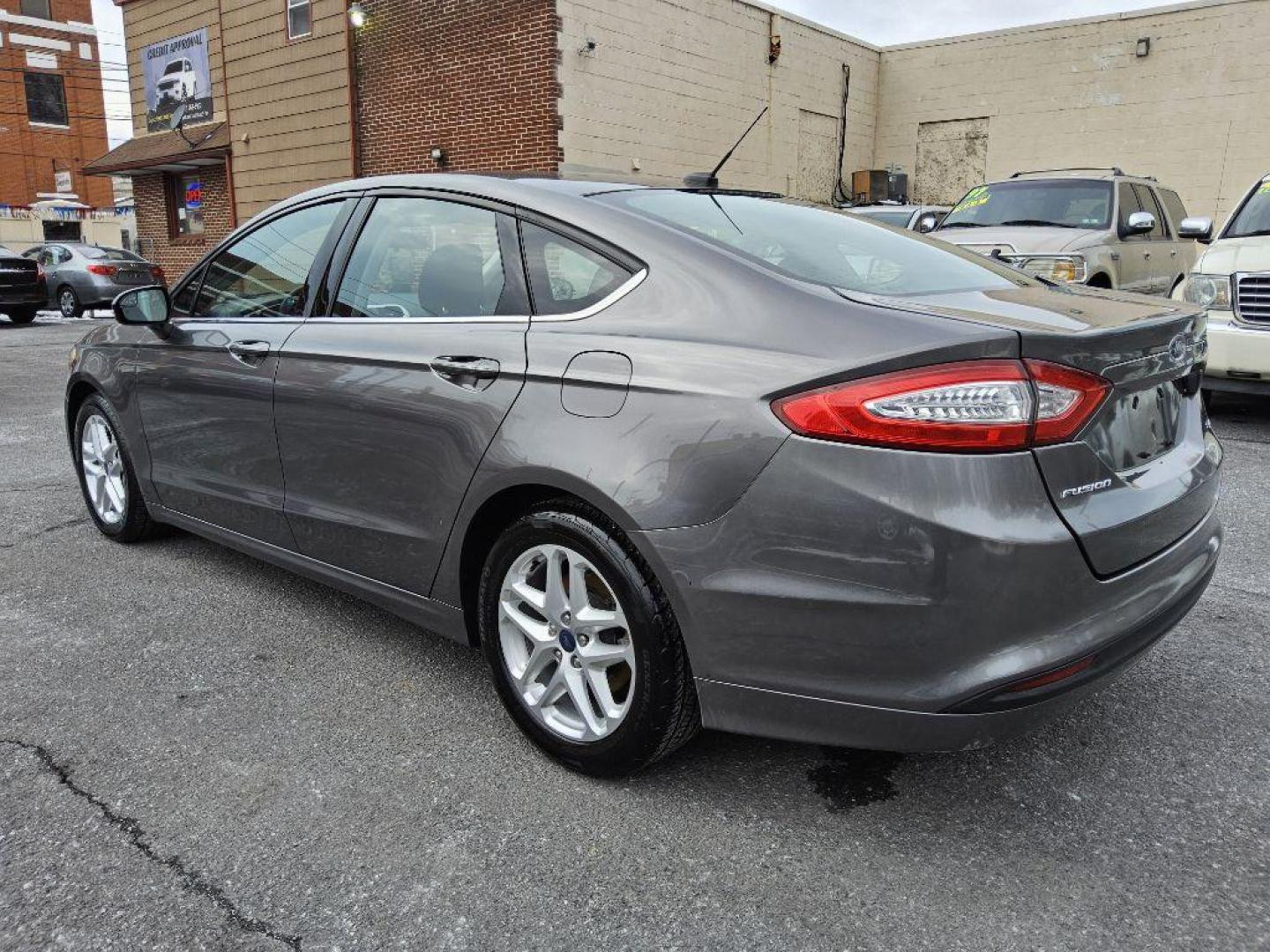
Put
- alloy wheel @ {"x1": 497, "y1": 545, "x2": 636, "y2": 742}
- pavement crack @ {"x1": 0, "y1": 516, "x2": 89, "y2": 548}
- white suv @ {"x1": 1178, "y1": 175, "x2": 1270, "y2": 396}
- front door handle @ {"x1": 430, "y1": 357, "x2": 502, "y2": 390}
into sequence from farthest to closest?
white suv @ {"x1": 1178, "y1": 175, "x2": 1270, "y2": 396}, pavement crack @ {"x1": 0, "y1": 516, "x2": 89, "y2": 548}, front door handle @ {"x1": 430, "y1": 357, "x2": 502, "y2": 390}, alloy wheel @ {"x1": 497, "y1": 545, "x2": 636, "y2": 742}

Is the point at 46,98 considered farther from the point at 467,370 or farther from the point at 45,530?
the point at 467,370

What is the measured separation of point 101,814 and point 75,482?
158 inches

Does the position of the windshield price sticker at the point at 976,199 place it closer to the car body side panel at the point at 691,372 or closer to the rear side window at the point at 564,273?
the rear side window at the point at 564,273

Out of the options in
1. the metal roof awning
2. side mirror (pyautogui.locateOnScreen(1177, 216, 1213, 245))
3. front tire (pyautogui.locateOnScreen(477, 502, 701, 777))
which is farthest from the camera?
the metal roof awning

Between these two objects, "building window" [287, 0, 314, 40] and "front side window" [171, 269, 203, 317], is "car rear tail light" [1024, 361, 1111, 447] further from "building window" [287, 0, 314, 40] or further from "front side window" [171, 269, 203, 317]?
"building window" [287, 0, 314, 40]

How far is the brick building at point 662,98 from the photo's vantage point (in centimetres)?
1448

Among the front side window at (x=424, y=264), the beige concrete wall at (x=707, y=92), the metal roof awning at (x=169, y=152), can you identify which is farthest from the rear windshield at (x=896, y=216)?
the metal roof awning at (x=169, y=152)

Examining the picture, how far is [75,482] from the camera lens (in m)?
5.77

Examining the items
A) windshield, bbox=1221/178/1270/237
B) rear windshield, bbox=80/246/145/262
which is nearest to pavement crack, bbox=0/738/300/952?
windshield, bbox=1221/178/1270/237

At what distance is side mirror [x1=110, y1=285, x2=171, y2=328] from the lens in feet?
12.7

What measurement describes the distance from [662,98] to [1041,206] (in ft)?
26.5

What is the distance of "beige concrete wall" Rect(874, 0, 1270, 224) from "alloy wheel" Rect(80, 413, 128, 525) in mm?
18682

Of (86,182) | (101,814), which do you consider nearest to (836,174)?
(101,814)

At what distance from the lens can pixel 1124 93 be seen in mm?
17938
